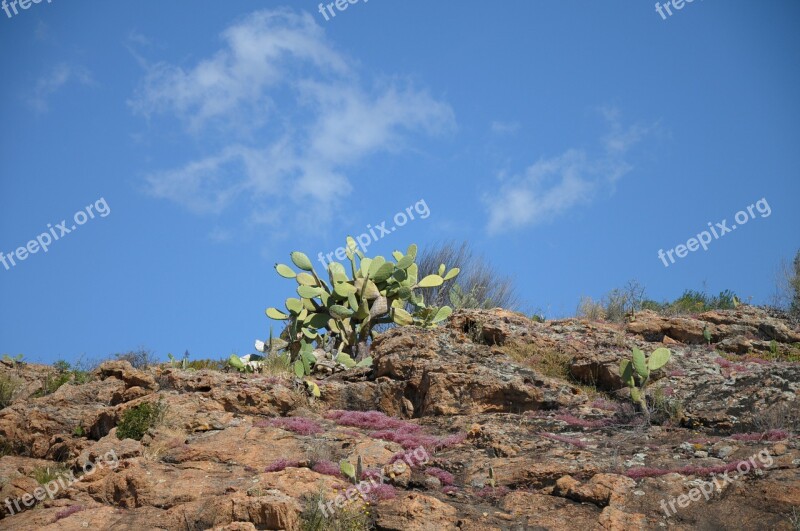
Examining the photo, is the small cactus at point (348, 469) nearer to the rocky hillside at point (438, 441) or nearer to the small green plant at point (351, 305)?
the rocky hillside at point (438, 441)

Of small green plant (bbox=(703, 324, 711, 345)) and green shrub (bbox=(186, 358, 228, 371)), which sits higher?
green shrub (bbox=(186, 358, 228, 371))

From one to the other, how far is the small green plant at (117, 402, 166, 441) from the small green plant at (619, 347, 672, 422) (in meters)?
6.82

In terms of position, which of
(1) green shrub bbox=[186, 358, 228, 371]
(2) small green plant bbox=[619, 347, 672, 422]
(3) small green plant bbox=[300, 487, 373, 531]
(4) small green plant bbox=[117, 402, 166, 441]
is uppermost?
(1) green shrub bbox=[186, 358, 228, 371]

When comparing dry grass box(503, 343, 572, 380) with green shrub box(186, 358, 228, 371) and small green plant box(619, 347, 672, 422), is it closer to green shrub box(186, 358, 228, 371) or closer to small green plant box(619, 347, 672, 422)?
small green plant box(619, 347, 672, 422)

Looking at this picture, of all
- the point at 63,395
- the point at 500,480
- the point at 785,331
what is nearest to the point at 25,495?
the point at 63,395

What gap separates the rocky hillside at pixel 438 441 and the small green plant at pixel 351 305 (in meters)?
1.24

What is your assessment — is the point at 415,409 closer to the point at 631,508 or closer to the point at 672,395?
the point at 672,395

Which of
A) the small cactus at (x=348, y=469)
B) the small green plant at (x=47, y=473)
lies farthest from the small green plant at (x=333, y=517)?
the small green plant at (x=47, y=473)

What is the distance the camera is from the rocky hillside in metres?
8.14

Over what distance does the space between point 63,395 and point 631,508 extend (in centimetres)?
879

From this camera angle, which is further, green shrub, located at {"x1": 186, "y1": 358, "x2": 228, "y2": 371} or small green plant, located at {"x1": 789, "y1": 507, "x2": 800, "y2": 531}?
green shrub, located at {"x1": 186, "y1": 358, "x2": 228, "y2": 371}

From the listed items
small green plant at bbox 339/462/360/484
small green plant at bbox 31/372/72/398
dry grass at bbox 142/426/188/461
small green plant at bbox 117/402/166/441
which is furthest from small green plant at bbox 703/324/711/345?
small green plant at bbox 31/372/72/398

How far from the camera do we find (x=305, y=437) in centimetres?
1061

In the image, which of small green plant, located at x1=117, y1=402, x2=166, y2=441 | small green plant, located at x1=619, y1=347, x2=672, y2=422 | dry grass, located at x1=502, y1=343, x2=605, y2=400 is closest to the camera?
small green plant, located at x1=117, y1=402, x2=166, y2=441
